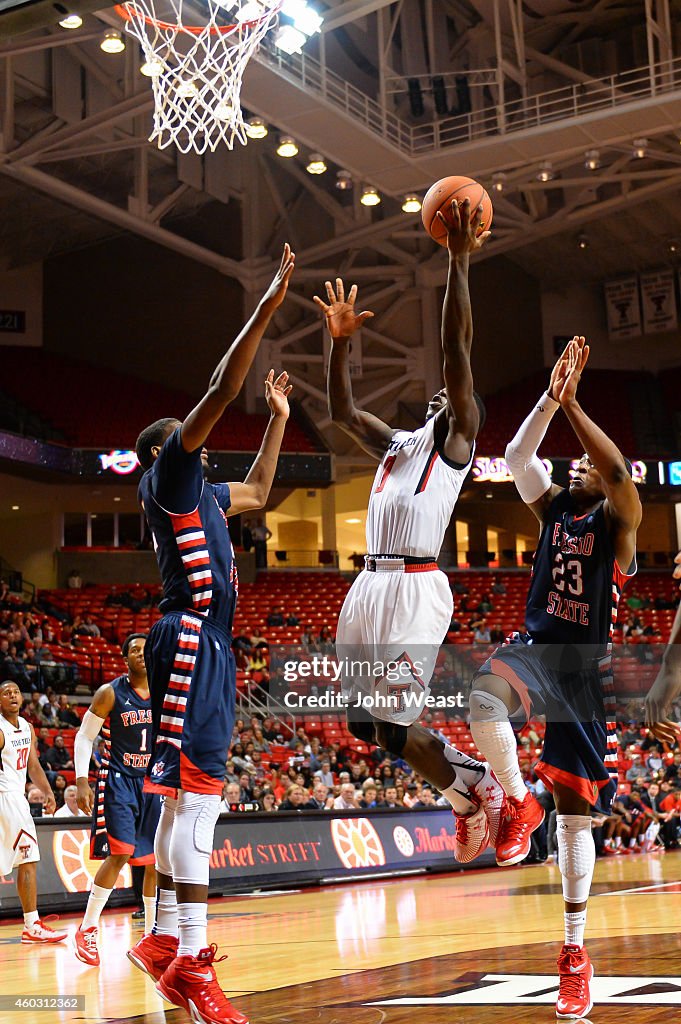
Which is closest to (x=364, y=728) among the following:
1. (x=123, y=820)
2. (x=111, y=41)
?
(x=123, y=820)

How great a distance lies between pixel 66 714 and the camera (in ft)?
61.1

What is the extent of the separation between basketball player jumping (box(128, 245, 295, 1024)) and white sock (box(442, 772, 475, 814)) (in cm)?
118

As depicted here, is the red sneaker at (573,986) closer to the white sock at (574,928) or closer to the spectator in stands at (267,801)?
the white sock at (574,928)

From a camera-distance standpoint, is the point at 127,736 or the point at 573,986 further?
the point at 127,736

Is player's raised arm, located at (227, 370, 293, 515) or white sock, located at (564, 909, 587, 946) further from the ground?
player's raised arm, located at (227, 370, 293, 515)

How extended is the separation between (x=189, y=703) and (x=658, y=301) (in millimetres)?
34026

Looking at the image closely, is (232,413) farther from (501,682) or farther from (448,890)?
(501,682)

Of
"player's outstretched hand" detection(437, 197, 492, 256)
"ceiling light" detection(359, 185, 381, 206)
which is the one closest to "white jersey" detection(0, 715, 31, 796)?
"player's outstretched hand" detection(437, 197, 492, 256)

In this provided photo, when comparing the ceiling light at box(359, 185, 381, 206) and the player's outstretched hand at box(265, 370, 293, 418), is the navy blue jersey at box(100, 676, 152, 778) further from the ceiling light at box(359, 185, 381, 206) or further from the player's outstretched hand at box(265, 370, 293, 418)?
the ceiling light at box(359, 185, 381, 206)

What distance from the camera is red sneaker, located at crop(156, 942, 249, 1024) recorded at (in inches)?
171

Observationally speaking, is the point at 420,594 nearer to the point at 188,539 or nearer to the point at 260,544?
the point at 188,539

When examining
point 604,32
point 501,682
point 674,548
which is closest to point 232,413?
point 604,32

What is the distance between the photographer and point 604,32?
29625 mm

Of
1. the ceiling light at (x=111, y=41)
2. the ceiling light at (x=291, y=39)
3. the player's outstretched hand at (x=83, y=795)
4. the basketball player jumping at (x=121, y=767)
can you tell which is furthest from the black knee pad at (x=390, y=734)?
the ceiling light at (x=111, y=41)
